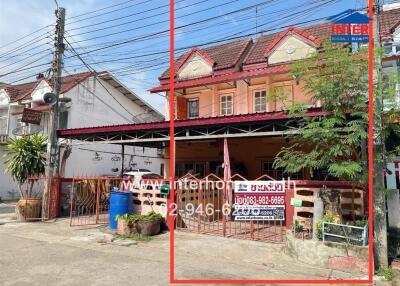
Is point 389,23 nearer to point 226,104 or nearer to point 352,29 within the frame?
point 226,104

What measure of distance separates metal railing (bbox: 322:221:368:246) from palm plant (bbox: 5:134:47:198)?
36.5ft

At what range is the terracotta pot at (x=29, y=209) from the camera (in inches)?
539

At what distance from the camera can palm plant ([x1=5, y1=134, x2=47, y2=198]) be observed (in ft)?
46.3

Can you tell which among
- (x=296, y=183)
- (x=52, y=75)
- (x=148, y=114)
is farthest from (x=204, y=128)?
(x=148, y=114)

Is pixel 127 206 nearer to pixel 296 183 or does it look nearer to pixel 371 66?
pixel 296 183

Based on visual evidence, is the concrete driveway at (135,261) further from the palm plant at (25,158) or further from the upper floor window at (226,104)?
the upper floor window at (226,104)

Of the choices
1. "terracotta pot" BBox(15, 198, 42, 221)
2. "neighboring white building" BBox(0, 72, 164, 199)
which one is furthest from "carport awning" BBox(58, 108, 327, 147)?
"neighboring white building" BBox(0, 72, 164, 199)

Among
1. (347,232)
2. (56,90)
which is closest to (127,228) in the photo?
(347,232)

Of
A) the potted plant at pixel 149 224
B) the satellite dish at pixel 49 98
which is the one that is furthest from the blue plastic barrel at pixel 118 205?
the satellite dish at pixel 49 98

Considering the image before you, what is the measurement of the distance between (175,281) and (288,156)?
3524 mm

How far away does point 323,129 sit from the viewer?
732 centimetres

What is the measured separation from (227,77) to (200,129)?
425cm

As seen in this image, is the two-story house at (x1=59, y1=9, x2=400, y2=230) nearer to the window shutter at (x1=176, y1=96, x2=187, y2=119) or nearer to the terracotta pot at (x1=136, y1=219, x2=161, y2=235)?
the window shutter at (x1=176, y1=96, x2=187, y2=119)

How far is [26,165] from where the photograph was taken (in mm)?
14219
